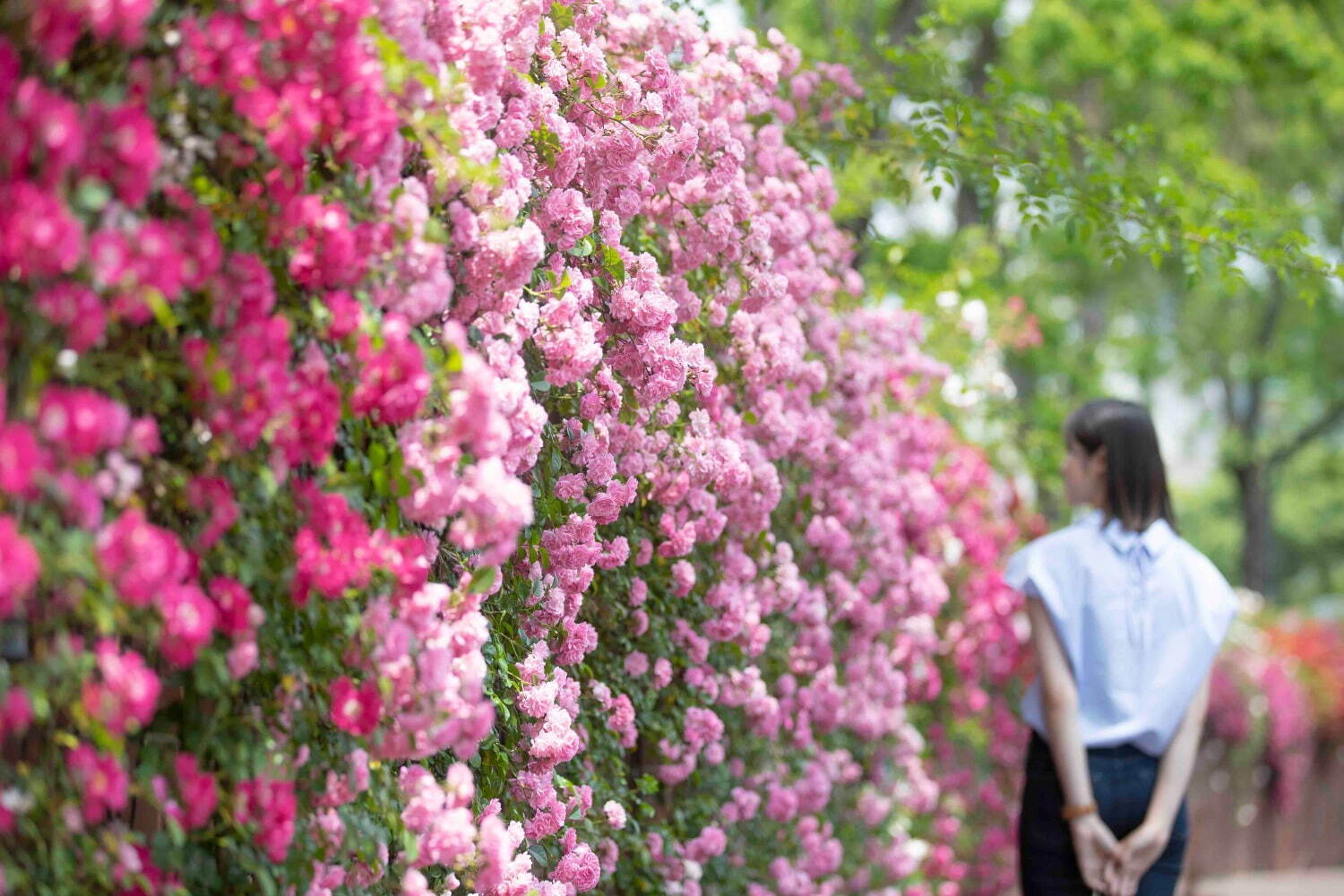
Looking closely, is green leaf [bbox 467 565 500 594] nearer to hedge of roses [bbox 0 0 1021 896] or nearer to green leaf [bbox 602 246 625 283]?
hedge of roses [bbox 0 0 1021 896]

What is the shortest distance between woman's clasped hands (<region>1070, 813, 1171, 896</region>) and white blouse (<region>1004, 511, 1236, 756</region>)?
0.21 meters

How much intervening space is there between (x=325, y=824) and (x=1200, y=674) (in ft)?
7.90

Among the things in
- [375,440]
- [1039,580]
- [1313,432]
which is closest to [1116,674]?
[1039,580]

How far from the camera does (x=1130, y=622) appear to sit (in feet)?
12.6

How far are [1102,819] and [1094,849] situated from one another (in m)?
0.10

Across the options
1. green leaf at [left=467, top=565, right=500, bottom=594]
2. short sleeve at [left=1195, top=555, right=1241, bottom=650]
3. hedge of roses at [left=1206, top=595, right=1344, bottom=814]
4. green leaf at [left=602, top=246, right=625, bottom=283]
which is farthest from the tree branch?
green leaf at [left=467, top=565, right=500, bottom=594]

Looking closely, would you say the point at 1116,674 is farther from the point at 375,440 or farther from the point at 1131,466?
the point at 375,440

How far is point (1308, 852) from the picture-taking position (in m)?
11.2

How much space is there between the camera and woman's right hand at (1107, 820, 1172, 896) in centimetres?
367

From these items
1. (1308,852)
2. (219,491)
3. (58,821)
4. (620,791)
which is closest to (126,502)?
(219,491)

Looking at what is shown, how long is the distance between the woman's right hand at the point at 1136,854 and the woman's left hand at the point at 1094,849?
1 cm

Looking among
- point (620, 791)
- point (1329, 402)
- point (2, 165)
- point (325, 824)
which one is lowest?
point (1329, 402)

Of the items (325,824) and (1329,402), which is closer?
(325,824)

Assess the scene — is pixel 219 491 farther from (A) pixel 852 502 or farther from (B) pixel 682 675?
(A) pixel 852 502
